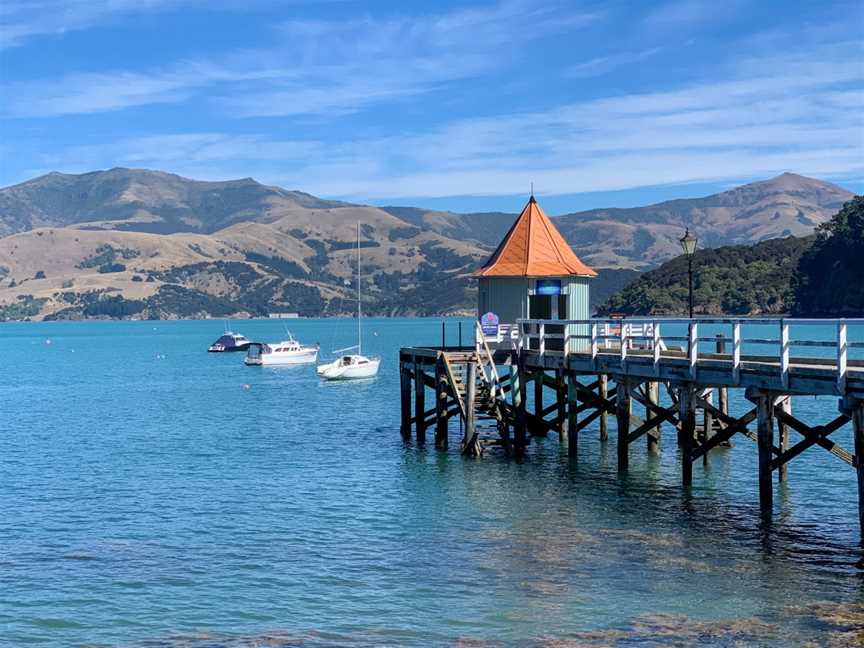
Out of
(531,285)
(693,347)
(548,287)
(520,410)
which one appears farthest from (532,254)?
(693,347)

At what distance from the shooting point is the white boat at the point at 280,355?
112m

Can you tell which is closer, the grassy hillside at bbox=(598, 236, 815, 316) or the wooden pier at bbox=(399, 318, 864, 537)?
the wooden pier at bbox=(399, 318, 864, 537)

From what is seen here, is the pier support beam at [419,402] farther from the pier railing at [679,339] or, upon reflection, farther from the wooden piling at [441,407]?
the pier railing at [679,339]

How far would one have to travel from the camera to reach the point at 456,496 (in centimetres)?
3108

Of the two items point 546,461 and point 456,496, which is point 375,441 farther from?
point 456,496

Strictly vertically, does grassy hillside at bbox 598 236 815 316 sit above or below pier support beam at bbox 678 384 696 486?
above

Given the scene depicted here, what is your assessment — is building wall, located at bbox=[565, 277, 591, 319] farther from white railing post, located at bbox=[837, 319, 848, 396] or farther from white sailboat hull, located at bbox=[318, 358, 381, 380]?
white sailboat hull, located at bbox=[318, 358, 381, 380]

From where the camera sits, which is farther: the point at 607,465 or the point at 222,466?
the point at 222,466

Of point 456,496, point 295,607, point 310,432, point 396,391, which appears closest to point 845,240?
point 396,391

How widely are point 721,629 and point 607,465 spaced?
17950 millimetres

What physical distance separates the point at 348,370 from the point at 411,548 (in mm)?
60374

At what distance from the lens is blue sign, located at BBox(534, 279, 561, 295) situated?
133ft

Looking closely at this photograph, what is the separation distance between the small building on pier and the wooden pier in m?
1.00

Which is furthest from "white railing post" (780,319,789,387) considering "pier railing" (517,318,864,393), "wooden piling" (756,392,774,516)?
"wooden piling" (756,392,774,516)
